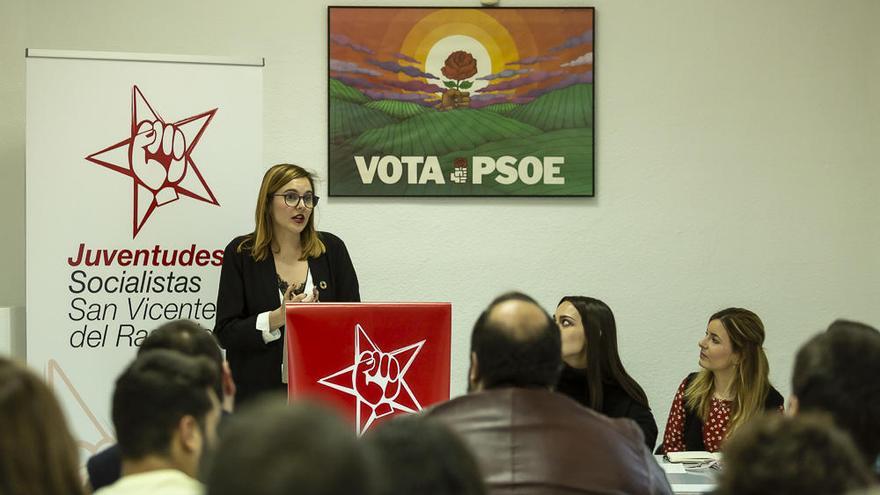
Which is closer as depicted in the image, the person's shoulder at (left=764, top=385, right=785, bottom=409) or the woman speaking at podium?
the woman speaking at podium

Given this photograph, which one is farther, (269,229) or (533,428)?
(269,229)

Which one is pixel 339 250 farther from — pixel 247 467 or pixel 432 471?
pixel 247 467

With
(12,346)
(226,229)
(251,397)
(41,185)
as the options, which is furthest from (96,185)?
(251,397)

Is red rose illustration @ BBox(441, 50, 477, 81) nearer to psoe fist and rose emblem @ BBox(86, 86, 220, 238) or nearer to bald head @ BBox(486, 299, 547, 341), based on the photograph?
psoe fist and rose emblem @ BBox(86, 86, 220, 238)

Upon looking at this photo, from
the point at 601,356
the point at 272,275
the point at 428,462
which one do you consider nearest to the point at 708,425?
the point at 601,356

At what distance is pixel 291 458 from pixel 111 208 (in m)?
4.04

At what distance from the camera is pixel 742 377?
4.36 metres

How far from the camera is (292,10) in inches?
218

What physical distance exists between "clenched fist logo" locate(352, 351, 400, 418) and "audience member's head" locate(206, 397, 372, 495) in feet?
8.76

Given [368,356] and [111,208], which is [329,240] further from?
[111,208]

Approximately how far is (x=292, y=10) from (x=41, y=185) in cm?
163

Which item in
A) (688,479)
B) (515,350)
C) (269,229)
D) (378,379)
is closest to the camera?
(515,350)

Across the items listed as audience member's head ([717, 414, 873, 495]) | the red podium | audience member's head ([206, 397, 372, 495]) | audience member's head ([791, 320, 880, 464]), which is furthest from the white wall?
audience member's head ([206, 397, 372, 495])

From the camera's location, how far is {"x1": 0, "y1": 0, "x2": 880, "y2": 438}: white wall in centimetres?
557
